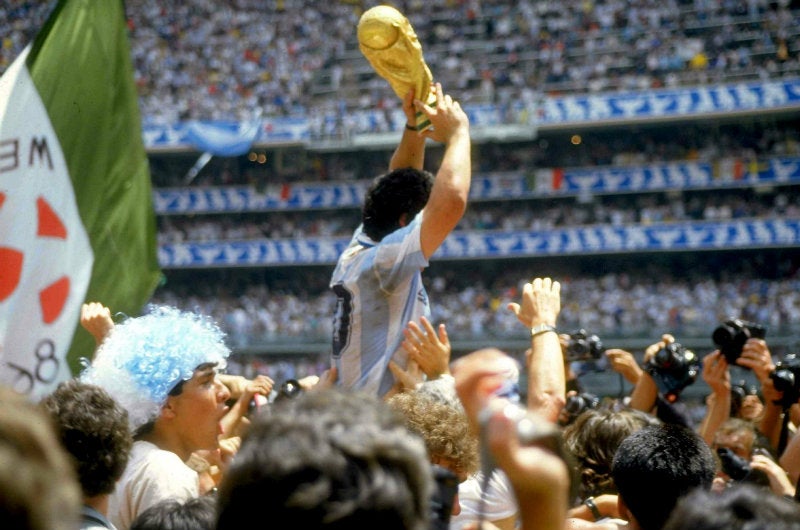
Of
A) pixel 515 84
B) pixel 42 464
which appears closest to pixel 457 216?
pixel 42 464

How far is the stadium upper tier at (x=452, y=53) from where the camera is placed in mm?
28156

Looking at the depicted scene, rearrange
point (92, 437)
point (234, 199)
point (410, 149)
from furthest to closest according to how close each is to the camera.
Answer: point (234, 199), point (410, 149), point (92, 437)

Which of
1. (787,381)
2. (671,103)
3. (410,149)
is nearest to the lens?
(410,149)

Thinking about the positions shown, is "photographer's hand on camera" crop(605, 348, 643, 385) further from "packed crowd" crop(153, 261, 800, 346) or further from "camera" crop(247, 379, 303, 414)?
"packed crowd" crop(153, 261, 800, 346)

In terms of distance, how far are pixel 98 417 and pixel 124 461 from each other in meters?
0.11

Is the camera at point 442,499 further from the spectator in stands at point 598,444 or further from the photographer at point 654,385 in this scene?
the photographer at point 654,385

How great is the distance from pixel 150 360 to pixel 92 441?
75cm

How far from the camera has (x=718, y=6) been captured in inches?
1147

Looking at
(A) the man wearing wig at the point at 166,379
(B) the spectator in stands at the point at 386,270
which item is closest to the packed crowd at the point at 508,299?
(B) the spectator in stands at the point at 386,270

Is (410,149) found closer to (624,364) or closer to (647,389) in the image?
(647,389)

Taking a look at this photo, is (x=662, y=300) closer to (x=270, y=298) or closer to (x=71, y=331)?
(x=270, y=298)

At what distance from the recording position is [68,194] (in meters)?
4.12

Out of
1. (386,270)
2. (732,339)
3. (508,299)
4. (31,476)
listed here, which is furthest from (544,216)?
(31,476)

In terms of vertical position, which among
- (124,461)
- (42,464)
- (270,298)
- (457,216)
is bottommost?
(270,298)
